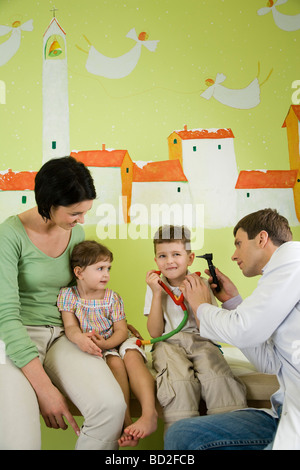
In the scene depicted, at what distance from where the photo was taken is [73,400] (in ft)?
5.06

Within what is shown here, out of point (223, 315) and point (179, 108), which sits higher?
point (179, 108)

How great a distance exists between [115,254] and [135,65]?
92cm

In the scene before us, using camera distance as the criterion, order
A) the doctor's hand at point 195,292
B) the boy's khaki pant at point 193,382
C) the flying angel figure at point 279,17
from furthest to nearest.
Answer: the flying angel figure at point 279,17, the doctor's hand at point 195,292, the boy's khaki pant at point 193,382

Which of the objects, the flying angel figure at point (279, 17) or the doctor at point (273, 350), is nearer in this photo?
the doctor at point (273, 350)

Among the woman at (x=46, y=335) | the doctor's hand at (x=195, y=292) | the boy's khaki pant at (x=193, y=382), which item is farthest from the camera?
the doctor's hand at (x=195, y=292)

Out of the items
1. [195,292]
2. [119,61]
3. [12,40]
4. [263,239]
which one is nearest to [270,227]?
[263,239]

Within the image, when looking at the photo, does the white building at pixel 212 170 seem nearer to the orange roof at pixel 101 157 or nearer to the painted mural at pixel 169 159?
the painted mural at pixel 169 159

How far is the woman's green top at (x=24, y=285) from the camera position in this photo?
5.11ft

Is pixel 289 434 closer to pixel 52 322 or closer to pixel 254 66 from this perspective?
pixel 52 322

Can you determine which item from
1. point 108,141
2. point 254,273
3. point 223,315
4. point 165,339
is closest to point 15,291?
point 165,339

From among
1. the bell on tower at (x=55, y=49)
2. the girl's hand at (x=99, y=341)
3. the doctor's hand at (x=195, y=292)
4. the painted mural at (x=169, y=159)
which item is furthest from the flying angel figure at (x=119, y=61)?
the girl's hand at (x=99, y=341)

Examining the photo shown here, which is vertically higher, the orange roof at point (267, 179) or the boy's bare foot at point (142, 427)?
the orange roof at point (267, 179)

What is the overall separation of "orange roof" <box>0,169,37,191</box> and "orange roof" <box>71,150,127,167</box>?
242 mm

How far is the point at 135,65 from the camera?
230cm
